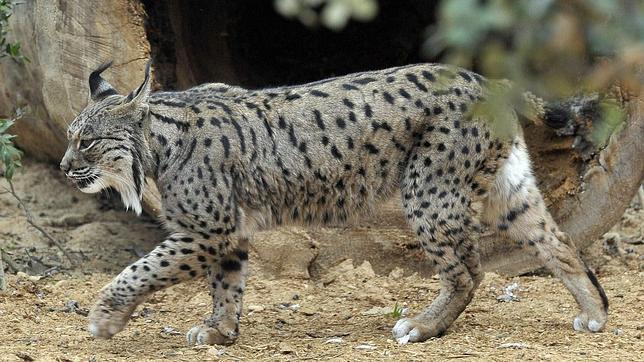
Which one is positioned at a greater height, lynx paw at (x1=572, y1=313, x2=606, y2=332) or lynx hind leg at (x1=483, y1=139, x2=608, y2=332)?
lynx hind leg at (x1=483, y1=139, x2=608, y2=332)

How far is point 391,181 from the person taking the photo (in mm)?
5500

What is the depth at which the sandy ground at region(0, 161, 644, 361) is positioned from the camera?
5.05 meters

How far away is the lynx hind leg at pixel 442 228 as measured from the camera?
532cm

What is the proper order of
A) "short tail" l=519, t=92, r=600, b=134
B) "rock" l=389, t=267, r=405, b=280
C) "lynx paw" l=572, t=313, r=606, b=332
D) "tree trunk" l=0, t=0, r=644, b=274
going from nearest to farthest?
"lynx paw" l=572, t=313, r=606, b=332
"tree trunk" l=0, t=0, r=644, b=274
"short tail" l=519, t=92, r=600, b=134
"rock" l=389, t=267, r=405, b=280

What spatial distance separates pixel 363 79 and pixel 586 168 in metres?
1.69

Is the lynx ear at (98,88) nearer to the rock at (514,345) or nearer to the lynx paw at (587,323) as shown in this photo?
the rock at (514,345)

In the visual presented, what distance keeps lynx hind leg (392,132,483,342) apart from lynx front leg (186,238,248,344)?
90cm

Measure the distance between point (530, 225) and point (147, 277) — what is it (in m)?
2.21

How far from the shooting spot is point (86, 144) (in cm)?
548

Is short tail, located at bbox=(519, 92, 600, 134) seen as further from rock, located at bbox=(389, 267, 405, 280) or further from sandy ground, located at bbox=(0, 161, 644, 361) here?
rock, located at bbox=(389, 267, 405, 280)

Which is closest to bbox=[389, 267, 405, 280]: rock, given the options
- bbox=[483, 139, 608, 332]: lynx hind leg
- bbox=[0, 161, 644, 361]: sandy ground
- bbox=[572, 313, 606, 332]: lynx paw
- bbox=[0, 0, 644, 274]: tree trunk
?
bbox=[0, 161, 644, 361]: sandy ground

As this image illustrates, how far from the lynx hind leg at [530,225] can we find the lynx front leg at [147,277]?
1.68 metres

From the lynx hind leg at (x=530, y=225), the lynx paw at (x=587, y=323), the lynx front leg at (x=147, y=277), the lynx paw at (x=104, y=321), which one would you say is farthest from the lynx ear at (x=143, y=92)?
the lynx paw at (x=587, y=323)

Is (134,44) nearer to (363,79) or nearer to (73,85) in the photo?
(73,85)
